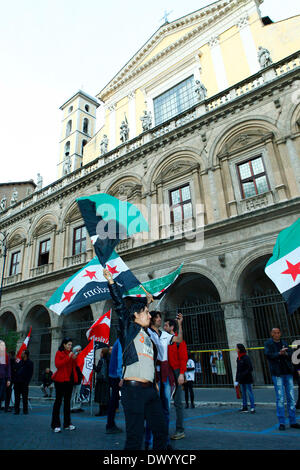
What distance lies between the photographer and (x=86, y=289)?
1105cm

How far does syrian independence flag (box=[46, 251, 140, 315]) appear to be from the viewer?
10.3 m

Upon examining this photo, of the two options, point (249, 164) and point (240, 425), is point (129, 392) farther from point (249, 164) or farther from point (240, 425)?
point (249, 164)

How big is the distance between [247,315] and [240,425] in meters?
8.07

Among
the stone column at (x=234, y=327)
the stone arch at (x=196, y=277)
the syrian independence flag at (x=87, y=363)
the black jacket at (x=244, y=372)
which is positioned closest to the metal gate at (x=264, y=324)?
the stone column at (x=234, y=327)

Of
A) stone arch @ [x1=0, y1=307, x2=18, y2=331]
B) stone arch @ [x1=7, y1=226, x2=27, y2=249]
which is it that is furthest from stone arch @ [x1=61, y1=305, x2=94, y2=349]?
stone arch @ [x1=7, y1=226, x2=27, y2=249]

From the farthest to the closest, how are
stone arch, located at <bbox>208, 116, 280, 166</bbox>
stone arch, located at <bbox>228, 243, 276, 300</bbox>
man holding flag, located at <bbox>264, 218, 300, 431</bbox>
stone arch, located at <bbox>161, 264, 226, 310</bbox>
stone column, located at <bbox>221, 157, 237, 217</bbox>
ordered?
1. stone arch, located at <bbox>208, 116, 280, 166</bbox>
2. stone column, located at <bbox>221, 157, 237, 217</bbox>
3. stone arch, located at <bbox>161, 264, 226, 310</bbox>
4. stone arch, located at <bbox>228, 243, 276, 300</bbox>
5. man holding flag, located at <bbox>264, 218, 300, 431</bbox>

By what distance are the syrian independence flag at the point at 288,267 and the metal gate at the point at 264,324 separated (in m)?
5.66

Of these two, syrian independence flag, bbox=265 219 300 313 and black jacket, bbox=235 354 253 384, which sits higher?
syrian independence flag, bbox=265 219 300 313

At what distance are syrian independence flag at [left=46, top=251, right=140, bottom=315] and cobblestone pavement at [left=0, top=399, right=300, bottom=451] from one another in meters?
3.56

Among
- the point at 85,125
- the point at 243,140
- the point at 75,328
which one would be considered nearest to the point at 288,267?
the point at 243,140

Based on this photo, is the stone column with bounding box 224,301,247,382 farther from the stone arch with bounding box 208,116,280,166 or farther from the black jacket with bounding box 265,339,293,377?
the stone arch with bounding box 208,116,280,166

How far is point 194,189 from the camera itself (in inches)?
671

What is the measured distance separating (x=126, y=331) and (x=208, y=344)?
516 inches

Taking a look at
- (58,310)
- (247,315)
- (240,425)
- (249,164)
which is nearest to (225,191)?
(249,164)
